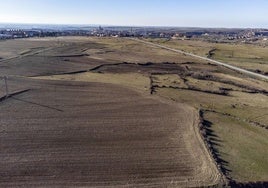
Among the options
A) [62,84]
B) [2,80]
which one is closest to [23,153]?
[62,84]

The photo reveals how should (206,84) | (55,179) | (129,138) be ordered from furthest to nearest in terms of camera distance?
(206,84), (129,138), (55,179)

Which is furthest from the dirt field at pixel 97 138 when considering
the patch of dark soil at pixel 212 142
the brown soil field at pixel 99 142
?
the patch of dark soil at pixel 212 142

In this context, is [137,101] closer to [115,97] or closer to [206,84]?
[115,97]

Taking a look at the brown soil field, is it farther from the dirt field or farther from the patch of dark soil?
the patch of dark soil

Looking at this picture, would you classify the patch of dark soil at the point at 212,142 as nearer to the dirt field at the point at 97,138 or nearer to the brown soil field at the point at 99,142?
the dirt field at the point at 97,138

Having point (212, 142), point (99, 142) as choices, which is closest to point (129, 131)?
point (99, 142)
